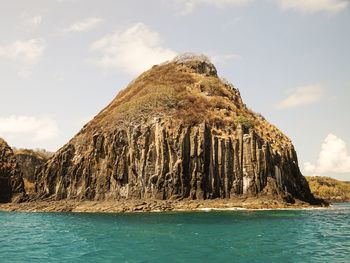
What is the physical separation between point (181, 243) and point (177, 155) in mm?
54289

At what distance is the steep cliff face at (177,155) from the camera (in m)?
89.8

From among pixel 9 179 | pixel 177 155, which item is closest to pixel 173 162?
pixel 177 155

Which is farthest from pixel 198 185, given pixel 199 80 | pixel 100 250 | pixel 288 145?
pixel 100 250

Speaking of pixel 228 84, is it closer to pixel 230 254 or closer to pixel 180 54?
pixel 180 54

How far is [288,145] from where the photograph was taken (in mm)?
102688

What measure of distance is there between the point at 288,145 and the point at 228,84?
98.0 feet

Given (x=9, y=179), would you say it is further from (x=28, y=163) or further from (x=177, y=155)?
(x=177, y=155)

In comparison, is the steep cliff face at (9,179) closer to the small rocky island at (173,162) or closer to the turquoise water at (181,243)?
the small rocky island at (173,162)

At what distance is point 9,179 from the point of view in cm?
11506

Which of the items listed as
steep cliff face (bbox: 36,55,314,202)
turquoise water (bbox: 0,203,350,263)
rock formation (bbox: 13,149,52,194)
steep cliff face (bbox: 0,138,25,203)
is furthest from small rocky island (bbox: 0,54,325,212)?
turquoise water (bbox: 0,203,350,263)

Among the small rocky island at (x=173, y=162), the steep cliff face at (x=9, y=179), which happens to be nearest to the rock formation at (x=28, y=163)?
the steep cliff face at (x=9, y=179)

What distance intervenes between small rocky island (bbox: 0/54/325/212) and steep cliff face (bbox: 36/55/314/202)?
23 cm

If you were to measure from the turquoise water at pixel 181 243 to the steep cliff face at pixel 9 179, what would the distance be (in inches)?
2455

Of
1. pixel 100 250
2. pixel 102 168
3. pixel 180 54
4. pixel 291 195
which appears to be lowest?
pixel 100 250
